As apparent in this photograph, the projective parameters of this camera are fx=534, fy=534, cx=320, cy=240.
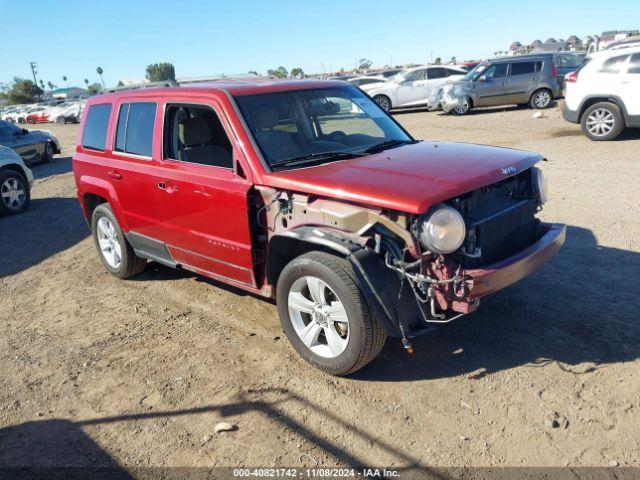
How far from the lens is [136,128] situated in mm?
5035

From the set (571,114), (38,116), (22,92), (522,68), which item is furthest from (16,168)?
(22,92)

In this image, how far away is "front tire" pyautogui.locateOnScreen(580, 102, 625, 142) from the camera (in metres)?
10.8

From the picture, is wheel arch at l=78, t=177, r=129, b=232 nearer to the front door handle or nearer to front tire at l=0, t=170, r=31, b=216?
the front door handle

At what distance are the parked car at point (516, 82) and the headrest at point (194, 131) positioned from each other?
15142mm

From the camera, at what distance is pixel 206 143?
4516 mm

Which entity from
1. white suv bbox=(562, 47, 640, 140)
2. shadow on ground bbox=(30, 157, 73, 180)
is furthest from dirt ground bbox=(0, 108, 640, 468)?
shadow on ground bbox=(30, 157, 73, 180)

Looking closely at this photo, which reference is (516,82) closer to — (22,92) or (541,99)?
(541,99)

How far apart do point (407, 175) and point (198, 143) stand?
1990 mm

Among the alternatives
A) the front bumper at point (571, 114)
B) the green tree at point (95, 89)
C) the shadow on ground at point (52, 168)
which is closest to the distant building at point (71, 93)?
the green tree at point (95, 89)

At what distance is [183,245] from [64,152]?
54.9ft

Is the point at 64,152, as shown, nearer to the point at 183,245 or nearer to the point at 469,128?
the point at 469,128

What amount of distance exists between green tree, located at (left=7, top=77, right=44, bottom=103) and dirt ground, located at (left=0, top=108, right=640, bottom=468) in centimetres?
9583

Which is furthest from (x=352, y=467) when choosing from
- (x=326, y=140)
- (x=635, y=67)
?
(x=635, y=67)

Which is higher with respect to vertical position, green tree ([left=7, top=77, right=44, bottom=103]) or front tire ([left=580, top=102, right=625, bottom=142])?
green tree ([left=7, top=77, right=44, bottom=103])
